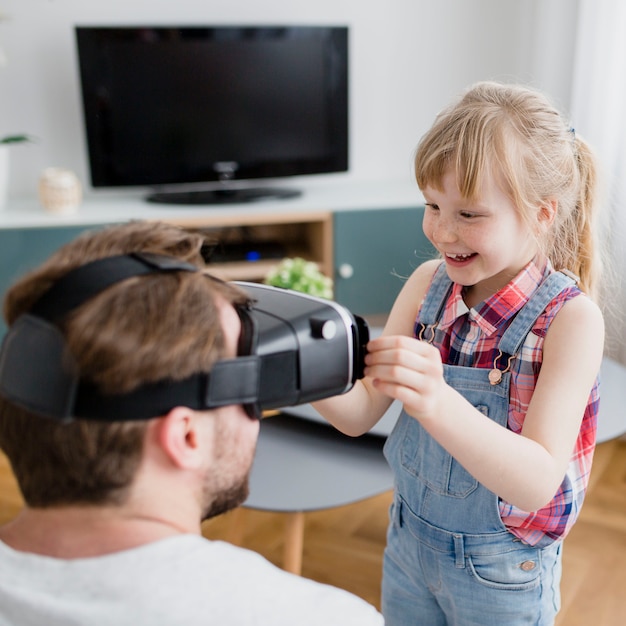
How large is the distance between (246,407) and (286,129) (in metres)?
2.62

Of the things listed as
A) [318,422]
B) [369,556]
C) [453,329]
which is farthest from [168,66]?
[453,329]

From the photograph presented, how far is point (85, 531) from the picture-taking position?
2.18ft

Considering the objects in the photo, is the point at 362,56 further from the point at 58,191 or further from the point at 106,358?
the point at 106,358

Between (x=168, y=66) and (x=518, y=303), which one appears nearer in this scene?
(x=518, y=303)

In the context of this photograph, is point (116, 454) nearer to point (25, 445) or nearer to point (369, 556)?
point (25, 445)

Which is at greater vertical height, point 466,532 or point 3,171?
point 3,171

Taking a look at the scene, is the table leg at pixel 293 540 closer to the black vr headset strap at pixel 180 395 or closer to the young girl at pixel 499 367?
the young girl at pixel 499 367

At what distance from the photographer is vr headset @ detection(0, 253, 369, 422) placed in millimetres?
639

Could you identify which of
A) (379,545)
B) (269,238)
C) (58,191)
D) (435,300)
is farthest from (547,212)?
(269,238)

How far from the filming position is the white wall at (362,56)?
3.15 m

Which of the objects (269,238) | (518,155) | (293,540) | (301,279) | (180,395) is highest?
(518,155)

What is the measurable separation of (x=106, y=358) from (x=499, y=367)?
1.82ft

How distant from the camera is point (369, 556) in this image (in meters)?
2.19

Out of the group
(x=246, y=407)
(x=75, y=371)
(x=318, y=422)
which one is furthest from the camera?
(x=318, y=422)
